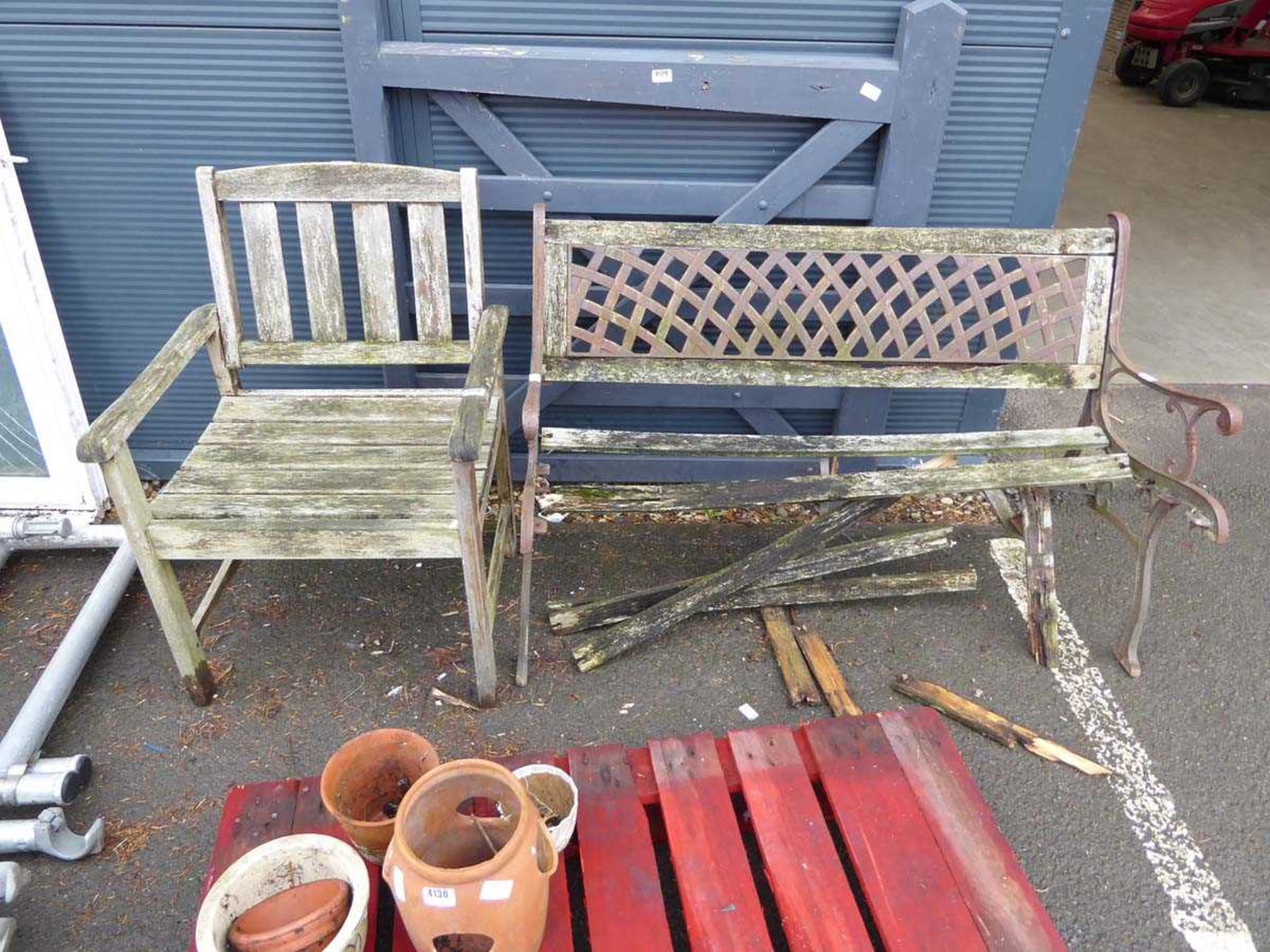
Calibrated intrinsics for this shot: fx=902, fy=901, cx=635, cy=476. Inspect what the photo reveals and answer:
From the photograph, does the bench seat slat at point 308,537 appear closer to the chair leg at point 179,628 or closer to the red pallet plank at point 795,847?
the chair leg at point 179,628

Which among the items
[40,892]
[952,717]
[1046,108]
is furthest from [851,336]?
[40,892]

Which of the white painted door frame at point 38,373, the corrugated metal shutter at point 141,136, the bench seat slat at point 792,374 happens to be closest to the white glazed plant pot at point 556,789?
the bench seat slat at point 792,374

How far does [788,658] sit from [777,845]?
2.93 feet

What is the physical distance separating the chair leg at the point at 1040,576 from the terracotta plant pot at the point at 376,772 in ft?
6.29

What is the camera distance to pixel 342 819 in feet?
5.92

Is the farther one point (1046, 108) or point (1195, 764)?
point (1046, 108)

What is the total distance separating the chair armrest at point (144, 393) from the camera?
7.06 ft

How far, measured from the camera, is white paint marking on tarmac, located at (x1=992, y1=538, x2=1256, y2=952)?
2.12 m

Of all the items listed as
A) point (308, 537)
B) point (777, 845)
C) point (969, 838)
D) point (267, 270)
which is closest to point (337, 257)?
point (267, 270)

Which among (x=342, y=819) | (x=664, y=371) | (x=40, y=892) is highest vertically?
(x=664, y=371)

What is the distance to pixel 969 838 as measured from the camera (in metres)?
1.98

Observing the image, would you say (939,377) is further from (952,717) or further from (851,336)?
(952,717)

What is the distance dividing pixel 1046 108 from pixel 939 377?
0.97 metres

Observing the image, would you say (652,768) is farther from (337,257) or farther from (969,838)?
(337,257)
